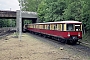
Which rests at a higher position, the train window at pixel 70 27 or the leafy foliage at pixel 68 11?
the leafy foliage at pixel 68 11

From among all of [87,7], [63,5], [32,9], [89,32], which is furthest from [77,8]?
[32,9]

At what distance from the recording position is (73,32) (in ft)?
72.4

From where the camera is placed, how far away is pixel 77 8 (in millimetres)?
28750

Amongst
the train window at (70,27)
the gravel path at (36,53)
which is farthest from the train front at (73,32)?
the gravel path at (36,53)

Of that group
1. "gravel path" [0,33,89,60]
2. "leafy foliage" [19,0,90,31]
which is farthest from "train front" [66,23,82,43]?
"gravel path" [0,33,89,60]

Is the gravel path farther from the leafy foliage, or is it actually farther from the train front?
the leafy foliage

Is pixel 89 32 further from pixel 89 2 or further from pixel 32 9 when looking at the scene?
pixel 32 9

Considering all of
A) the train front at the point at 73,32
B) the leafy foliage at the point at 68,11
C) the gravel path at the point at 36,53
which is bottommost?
the gravel path at the point at 36,53

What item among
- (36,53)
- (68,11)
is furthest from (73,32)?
(36,53)

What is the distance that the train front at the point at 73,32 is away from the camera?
22.0 m

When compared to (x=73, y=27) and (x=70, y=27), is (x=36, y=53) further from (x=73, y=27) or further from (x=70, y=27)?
(x=73, y=27)

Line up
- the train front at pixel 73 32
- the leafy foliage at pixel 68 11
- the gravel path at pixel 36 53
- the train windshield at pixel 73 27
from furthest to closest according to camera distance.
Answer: the leafy foliage at pixel 68 11 → the train windshield at pixel 73 27 → the train front at pixel 73 32 → the gravel path at pixel 36 53

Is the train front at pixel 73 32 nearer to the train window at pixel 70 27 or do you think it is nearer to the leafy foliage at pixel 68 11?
the train window at pixel 70 27

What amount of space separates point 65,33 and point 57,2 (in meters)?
18.9
